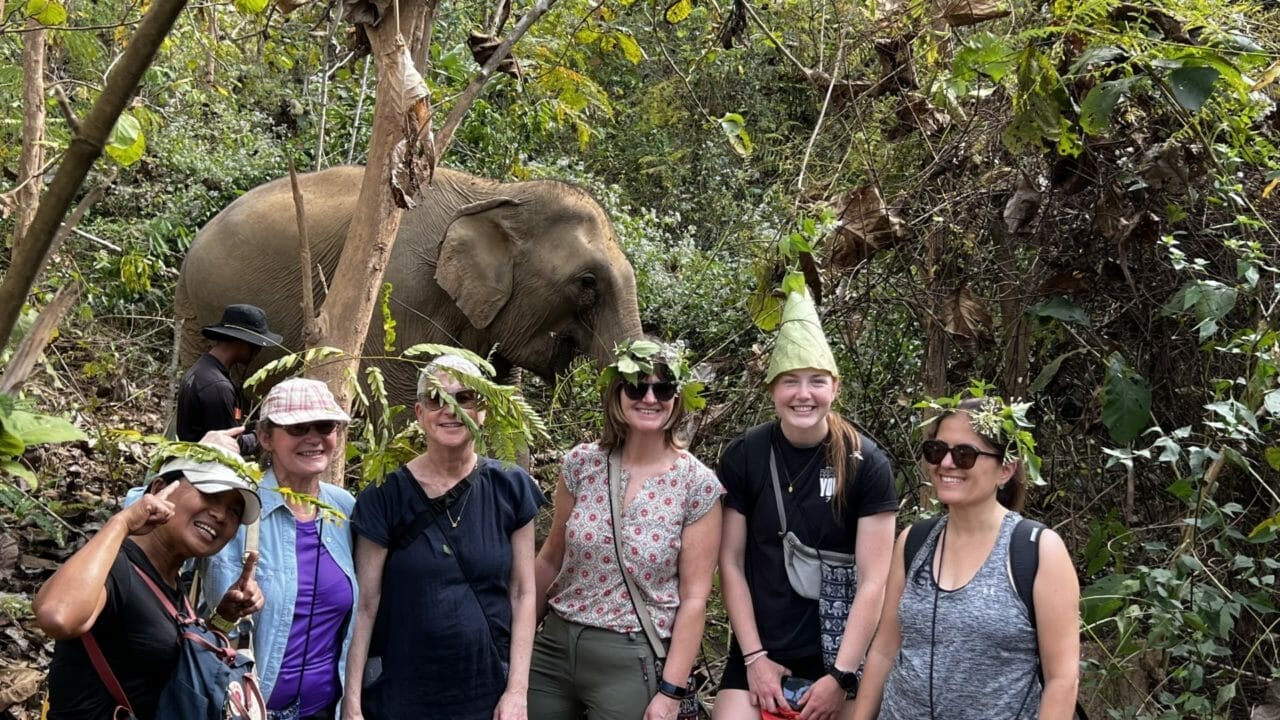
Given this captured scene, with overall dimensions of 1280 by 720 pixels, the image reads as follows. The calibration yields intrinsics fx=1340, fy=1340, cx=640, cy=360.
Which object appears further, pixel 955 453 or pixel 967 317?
pixel 967 317

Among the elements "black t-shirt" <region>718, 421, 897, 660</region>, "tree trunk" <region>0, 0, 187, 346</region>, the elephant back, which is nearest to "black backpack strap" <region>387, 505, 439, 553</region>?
"black t-shirt" <region>718, 421, 897, 660</region>

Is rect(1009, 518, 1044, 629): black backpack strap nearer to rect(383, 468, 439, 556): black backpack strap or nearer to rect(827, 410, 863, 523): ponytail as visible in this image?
rect(827, 410, 863, 523): ponytail

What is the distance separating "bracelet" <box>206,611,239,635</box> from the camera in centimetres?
355

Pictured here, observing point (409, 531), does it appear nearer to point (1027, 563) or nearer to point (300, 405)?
point (300, 405)

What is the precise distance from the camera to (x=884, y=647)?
4047 millimetres

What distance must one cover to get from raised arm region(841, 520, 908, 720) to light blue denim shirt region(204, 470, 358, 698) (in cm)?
163

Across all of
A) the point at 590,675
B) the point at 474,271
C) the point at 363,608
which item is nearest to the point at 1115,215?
the point at 590,675

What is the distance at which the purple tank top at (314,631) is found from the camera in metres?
3.93

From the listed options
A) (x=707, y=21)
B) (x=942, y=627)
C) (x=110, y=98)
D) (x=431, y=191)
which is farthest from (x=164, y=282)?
(x=110, y=98)

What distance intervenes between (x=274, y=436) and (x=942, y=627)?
2019 millimetres

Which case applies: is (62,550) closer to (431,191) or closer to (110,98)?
(431,191)

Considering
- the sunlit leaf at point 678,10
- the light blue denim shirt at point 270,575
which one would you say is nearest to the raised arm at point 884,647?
the light blue denim shirt at point 270,575

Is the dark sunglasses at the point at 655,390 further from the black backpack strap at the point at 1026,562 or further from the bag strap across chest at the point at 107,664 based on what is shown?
the bag strap across chest at the point at 107,664

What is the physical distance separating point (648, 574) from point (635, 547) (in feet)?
0.34
